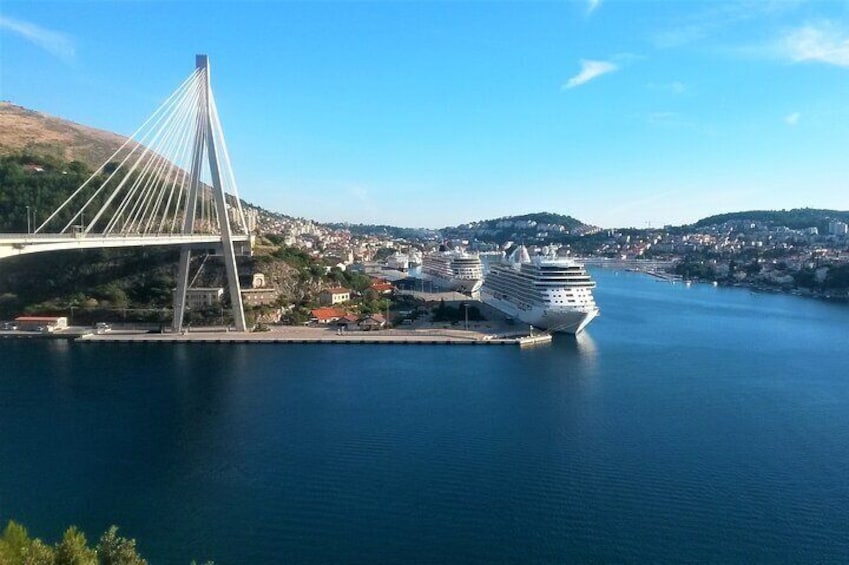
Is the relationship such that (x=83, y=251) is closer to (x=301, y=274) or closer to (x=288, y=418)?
(x=301, y=274)

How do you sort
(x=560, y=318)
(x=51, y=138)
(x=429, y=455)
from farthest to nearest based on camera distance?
1. (x=51, y=138)
2. (x=560, y=318)
3. (x=429, y=455)

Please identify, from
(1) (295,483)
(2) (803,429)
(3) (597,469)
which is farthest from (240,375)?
(2) (803,429)

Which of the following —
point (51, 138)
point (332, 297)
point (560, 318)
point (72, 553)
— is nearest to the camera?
point (72, 553)

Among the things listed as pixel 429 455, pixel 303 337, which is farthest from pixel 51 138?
pixel 429 455

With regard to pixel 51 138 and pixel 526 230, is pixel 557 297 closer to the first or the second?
pixel 51 138

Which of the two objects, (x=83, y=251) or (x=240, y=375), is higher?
(x=83, y=251)
